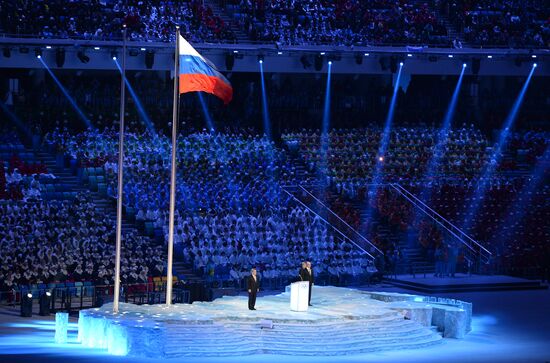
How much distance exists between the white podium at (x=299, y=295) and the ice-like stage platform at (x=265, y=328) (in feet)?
0.93

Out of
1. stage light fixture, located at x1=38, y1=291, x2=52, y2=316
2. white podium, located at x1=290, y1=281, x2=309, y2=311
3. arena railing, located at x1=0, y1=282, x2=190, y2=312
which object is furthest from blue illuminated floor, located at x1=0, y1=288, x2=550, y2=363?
white podium, located at x1=290, y1=281, x2=309, y2=311

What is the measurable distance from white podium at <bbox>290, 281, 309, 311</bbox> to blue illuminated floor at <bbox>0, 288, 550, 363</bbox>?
283cm

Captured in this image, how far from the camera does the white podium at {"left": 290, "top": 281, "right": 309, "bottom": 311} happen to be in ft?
109

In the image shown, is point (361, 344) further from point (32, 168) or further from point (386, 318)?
point (32, 168)

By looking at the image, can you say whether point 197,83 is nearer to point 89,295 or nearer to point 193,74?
point 193,74

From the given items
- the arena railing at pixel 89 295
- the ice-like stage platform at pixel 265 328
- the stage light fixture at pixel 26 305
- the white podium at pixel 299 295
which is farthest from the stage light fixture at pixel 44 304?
the white podium at pixel 299 295

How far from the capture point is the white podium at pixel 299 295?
3316 cm

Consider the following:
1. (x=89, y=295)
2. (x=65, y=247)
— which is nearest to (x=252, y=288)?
(x=89, y=295)

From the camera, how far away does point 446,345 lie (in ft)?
109

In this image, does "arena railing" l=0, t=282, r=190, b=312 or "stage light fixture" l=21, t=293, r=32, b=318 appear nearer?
"stage light fixture" l=21, t=293, r=32, b=318

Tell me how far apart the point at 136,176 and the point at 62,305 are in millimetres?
11865

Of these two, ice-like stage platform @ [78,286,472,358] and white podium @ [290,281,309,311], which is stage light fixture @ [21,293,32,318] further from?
white podium @ [290,281,309,311]

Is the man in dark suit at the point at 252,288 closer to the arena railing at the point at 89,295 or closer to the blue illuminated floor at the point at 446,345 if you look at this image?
the blue illuminated floor at the point at 446,345

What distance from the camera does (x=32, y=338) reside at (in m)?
32.7
